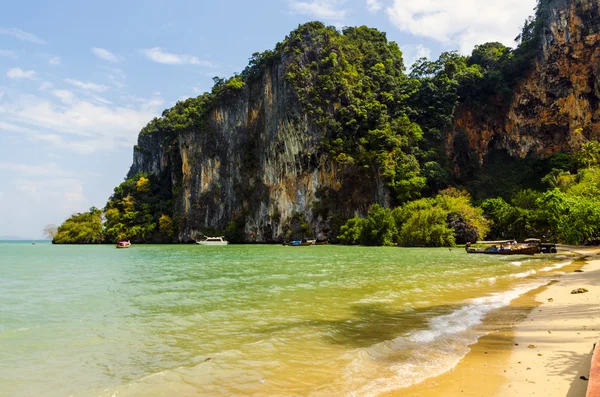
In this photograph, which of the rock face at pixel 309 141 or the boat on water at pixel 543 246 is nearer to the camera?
the boat on water at pixel 543 246

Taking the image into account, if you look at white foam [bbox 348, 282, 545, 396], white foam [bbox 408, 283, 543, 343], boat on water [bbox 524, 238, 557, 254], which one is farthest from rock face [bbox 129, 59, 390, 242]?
white foam [bbox 348, 282, 545, 396]

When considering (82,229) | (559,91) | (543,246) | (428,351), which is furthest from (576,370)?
Result: (82,229)

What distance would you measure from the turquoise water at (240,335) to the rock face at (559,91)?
1833 inches

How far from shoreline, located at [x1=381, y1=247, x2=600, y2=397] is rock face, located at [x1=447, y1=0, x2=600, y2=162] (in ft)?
169

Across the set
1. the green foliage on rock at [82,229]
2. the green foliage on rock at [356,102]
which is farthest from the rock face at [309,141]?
the green foliage on rock at [82,229]

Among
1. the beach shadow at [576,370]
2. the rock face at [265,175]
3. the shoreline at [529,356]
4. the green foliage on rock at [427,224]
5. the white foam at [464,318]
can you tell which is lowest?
the white foam at [464,318]

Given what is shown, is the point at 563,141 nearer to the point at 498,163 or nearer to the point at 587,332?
the point at 498,163

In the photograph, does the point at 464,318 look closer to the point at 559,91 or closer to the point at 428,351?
the point at 428,351

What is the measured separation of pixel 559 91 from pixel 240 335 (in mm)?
59462

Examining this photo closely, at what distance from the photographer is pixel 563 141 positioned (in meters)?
51.8

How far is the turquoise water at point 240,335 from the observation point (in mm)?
5574

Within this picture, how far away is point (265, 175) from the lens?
209 ft

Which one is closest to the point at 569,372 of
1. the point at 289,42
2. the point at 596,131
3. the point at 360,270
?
the point at 360,270

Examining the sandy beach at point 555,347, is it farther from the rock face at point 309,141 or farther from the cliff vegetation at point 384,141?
the rock face at point 309,141
